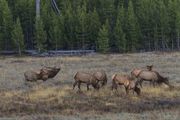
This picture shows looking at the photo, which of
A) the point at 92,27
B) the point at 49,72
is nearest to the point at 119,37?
the point at 92,27

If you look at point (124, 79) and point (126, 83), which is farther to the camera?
point (124, 79)

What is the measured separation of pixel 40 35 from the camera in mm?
86438

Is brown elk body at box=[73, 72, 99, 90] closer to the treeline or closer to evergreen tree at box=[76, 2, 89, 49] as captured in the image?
the treeline

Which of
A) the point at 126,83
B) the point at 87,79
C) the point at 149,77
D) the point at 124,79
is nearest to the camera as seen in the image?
the point at 126,83

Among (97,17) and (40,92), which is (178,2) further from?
(40,92)

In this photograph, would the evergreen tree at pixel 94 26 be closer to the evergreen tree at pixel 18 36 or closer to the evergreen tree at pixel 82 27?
the evergreen tree at pixel 82 27

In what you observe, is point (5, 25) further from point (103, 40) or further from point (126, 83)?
point (126, 83)

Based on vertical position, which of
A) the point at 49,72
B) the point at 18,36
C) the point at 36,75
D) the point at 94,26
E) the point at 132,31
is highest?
the point at 94,26

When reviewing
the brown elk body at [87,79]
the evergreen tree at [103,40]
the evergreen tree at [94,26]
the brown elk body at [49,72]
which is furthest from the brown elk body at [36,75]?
the evergreen tree at [94,26]

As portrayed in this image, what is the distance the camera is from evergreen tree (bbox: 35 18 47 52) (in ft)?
281

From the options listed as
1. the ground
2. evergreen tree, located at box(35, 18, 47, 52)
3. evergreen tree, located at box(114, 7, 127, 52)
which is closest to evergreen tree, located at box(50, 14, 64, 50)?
evergreen tree, located at box(35, 18, 47, 52)

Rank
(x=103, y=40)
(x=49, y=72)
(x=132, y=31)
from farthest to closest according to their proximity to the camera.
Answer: (x=132, y=31) < (x=103, y=40) < (x=49, y=72)

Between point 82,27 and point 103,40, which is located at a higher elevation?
point 82,27

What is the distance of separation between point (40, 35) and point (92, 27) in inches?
365
